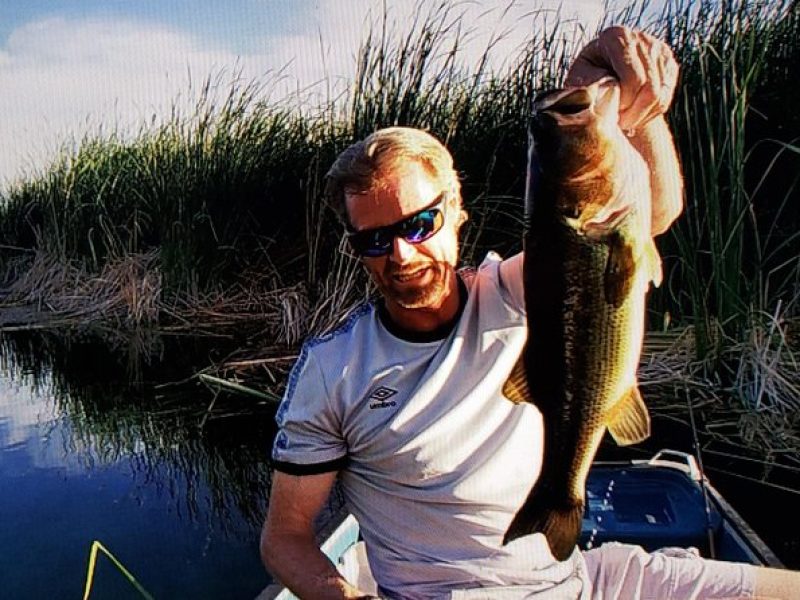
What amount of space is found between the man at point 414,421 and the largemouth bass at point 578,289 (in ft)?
0.59

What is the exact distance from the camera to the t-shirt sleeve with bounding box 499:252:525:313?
2002 mm

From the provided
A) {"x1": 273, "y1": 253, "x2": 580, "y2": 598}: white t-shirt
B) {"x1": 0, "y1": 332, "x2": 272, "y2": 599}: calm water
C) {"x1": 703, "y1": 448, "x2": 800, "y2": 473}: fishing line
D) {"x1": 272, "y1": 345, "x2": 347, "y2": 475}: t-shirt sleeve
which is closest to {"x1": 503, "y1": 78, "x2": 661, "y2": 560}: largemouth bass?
{"x1": 273, "y1": 253, "x2": 580, "y2": 598}: white t-shirt

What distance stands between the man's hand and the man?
519 mm

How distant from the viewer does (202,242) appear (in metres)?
9.33

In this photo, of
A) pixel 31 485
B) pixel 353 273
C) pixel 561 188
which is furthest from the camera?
pixel 353 273

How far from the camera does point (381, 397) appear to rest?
194cm

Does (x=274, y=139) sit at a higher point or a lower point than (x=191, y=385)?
higher

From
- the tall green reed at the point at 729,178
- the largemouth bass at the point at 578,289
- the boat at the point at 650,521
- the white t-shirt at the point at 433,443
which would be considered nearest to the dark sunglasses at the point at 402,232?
the white t-shirt at the point at 433,443

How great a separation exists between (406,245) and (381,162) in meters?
0.21

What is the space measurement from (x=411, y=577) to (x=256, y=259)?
7.32 meters

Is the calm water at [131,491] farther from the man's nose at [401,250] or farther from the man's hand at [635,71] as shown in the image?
the man's hand at [635,71]

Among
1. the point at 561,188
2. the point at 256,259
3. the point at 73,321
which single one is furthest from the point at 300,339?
the point at 561,188

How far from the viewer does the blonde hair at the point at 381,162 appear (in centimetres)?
192

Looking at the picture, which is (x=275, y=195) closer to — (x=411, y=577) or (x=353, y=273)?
(x=353, y=273)
